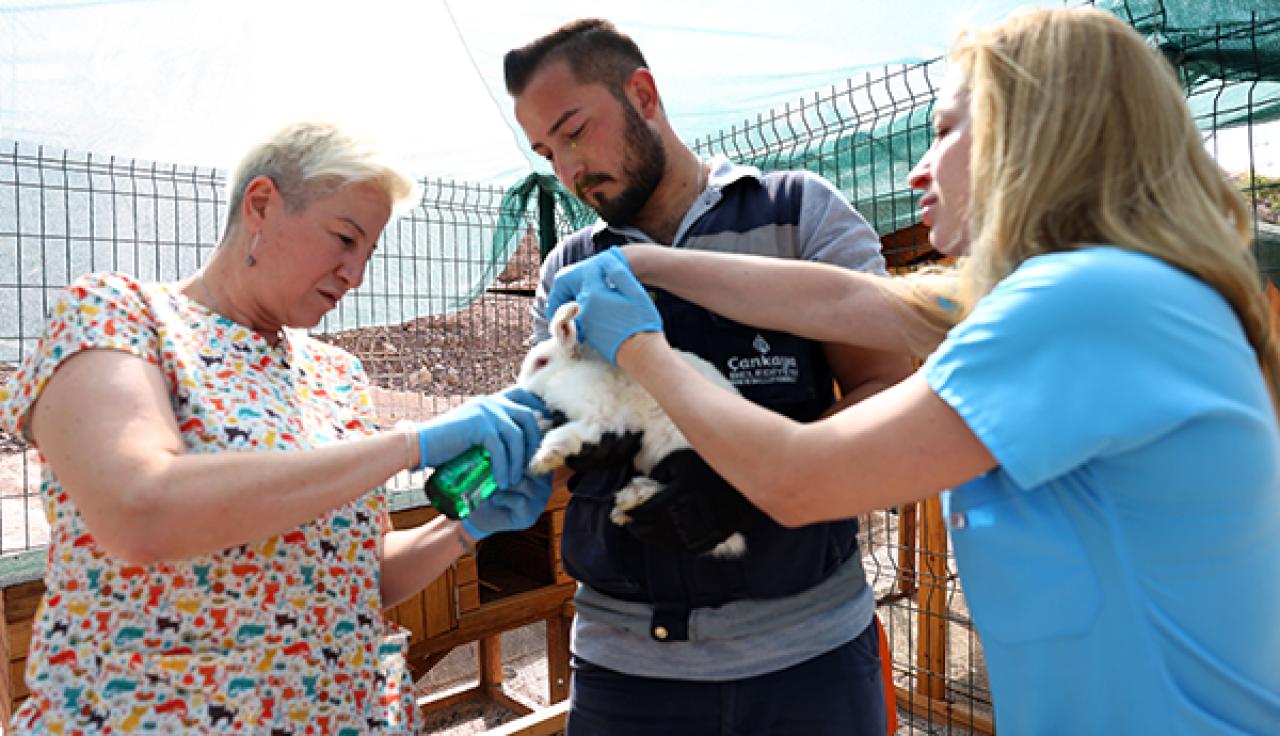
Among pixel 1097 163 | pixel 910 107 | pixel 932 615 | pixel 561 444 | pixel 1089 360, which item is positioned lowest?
pixel 932 615

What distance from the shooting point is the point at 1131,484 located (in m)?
0.91

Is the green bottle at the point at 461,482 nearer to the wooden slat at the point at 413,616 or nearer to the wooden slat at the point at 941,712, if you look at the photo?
the wooden slat at the point at 413,616

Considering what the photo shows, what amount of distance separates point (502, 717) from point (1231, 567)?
4694 millimetres

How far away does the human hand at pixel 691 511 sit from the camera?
58.4 inches

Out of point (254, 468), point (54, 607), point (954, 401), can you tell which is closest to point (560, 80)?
point (254, 468)

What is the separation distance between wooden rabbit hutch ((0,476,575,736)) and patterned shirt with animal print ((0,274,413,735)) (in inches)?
62.9

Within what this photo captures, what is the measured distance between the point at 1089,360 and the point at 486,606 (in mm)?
3480

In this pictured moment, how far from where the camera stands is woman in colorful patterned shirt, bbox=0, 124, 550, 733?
4.01 feet

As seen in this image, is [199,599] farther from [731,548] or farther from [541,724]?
[541,724]

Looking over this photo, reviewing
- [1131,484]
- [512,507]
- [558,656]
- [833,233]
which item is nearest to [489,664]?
[558,656]

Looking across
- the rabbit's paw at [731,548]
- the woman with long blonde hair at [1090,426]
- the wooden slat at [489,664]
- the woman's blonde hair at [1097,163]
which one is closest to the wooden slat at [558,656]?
the wooden slat at [489,664]

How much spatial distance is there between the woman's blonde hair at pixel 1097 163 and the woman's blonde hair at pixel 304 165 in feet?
4.10

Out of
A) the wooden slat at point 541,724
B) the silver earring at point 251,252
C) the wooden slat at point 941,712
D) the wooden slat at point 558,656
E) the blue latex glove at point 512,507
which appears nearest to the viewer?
the silver earring at point 251,252

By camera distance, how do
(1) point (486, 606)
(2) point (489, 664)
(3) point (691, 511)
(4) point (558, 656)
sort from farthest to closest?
(2) point (489, 664), (4) point (558, 656), (1) point (486, 606), (3) point (691, 511)
